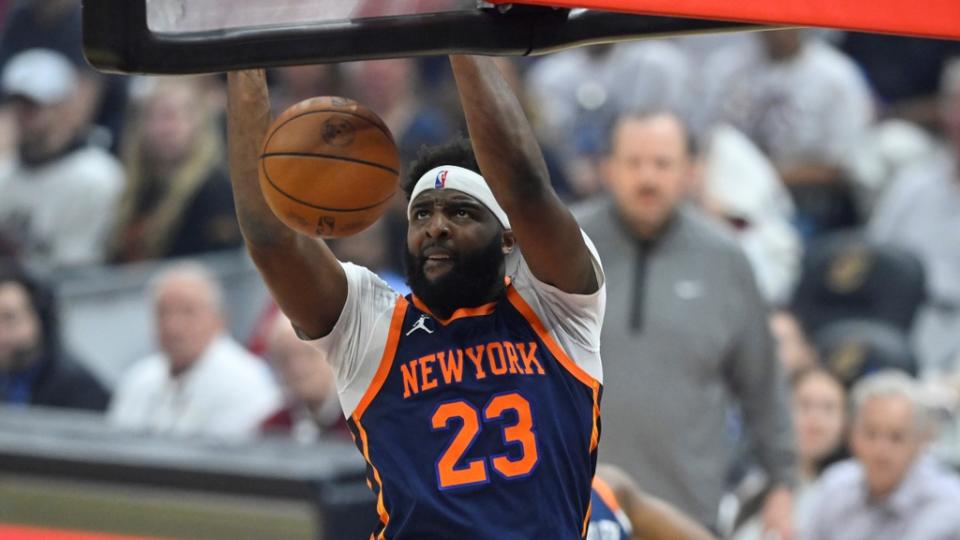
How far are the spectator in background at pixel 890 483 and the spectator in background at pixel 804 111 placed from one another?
2620 millimetres

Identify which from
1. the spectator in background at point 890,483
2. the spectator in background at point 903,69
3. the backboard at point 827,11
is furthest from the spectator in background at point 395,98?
the backboard at point 827,11

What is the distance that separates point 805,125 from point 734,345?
306 cm

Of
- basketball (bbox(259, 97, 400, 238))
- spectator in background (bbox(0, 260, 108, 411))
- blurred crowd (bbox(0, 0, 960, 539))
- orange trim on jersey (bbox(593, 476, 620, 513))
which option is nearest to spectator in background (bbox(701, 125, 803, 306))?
blurred crowd (bbox(0, 0, 960, 539))

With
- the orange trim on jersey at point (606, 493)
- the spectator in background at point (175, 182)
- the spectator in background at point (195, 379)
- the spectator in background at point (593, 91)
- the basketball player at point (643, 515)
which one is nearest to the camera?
the orange trim on jersey at point (606, 493)

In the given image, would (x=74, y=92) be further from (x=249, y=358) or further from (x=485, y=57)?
(x=485, y=57)

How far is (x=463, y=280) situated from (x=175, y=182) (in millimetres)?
6201

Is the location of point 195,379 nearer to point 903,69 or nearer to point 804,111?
point 804,111

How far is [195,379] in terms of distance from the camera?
28.1 ft

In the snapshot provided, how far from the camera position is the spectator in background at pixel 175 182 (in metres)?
10.2

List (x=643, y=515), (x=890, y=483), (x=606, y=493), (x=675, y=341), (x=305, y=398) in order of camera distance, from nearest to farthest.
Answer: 1. (x=606, y=493)
2. (x=643, y=515)
3. (x=675, y=341)
4. (x=890, y=483)
5. (x=305, y=398)

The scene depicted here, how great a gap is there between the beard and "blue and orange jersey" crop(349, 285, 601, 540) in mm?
45

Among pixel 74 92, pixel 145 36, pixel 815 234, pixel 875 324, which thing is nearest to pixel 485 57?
pixel 145 36

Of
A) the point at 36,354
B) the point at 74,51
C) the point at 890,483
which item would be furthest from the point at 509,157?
the point at 74,51

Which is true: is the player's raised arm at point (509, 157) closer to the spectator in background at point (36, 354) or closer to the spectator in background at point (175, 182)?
the spectator in background at point (36, 354)
